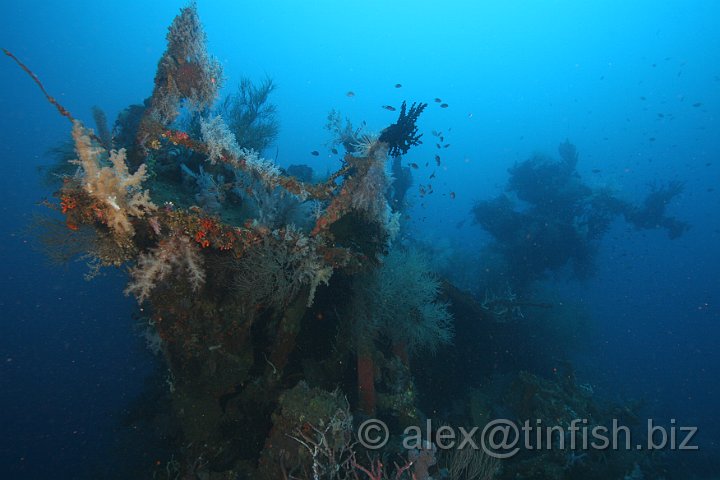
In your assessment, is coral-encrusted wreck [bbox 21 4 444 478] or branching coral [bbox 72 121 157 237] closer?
branching coral [bbox 72 121 157 237]

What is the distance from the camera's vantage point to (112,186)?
9.85ft

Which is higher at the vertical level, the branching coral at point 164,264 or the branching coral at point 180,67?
the branching coral at point 180,67

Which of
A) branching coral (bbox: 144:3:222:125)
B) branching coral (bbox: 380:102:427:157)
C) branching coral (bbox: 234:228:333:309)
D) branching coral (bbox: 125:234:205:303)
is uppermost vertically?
branching coral (bbox: 144:3:222:125)

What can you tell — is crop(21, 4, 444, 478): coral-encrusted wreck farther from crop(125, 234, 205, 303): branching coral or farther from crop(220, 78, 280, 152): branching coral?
crop(220, 78, 280, 152): branching coral

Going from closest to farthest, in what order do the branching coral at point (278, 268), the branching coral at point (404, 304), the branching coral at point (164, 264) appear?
the branching coral at point (164, 264), the branching coral at point (278, 268), the branching coral at point (404, 304)

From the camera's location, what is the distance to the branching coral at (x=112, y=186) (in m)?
2.82

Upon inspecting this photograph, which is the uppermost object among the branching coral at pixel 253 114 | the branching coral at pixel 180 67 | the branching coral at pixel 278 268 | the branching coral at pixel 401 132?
the branching coral at pixel 253 114

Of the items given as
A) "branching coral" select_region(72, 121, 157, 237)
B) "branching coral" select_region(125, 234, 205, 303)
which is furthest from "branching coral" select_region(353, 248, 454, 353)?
"branching coral" select_region(72, 121, 157, 237)

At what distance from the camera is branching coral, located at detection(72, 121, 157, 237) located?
111 inches

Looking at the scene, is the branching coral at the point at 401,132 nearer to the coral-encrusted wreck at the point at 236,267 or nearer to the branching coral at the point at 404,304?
the coral-encrusted wreck at the point at 236,267

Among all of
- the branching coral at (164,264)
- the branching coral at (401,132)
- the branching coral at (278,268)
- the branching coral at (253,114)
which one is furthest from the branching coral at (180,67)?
the branching coral at (253,114)

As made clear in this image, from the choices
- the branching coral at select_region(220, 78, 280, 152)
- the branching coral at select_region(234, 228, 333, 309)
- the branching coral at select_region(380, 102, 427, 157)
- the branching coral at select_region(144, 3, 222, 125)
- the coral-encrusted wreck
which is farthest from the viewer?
the branching coral at select_region(220, 78, 280, 152)

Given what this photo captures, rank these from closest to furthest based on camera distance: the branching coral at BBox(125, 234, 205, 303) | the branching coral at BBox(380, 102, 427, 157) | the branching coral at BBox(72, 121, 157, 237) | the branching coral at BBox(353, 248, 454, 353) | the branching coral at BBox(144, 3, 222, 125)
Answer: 1. the branching coral at BBox(72, 121, 157, 237)
2. the branching coral at BBox(125, 234, 205, 303)
3. the branching coral at BBox(380, 102, 427, 157)
4. the branching coral at BBox(144, 3, 222, 125)
5. the branching coral at BBox(353, 248, 454, 353)

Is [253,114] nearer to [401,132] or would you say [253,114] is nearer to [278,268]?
[401,132]
